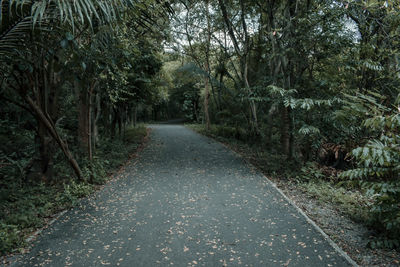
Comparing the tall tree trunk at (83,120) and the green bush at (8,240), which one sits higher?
the tall tree trunk at (83,120)

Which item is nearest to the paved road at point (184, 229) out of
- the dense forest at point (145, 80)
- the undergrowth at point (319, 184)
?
the dense forest at point (145, 80)

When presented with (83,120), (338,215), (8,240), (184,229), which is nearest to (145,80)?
(83,120)

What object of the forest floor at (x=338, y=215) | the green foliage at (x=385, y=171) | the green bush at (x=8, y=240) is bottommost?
the forest floor at (x=338, y=215)

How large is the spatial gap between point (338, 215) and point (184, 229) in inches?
109

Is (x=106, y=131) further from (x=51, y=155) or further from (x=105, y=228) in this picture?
(x=105, y=228)

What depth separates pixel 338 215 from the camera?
482 cm

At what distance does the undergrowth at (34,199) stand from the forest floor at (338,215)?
4425 mm

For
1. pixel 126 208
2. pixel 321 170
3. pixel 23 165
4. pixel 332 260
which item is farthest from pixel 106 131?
pixel 332 260

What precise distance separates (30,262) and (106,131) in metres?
11.4

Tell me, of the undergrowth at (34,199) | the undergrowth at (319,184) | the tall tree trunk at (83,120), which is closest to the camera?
the undergrowth at (34,199)

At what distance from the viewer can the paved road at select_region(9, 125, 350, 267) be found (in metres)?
3.42

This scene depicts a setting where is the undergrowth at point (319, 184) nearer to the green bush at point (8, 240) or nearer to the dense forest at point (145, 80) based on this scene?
the dense forest at point (145, 80)

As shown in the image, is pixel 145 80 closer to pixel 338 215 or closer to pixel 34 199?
pixel 34 199

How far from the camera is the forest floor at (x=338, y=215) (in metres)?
3.47
